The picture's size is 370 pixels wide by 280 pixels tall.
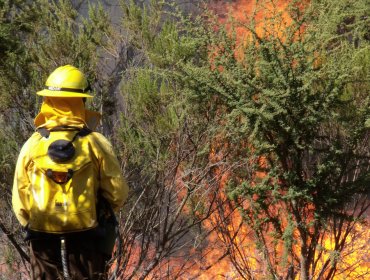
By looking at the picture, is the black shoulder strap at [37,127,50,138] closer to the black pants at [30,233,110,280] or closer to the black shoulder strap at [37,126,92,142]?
the black shoulder strap at [37,126,92,142]

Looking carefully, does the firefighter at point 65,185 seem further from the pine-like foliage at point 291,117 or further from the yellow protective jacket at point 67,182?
the pine-like foliage at point 291,117

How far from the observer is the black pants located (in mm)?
2389

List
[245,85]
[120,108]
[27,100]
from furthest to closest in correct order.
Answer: [120,108] → [27,100] → [245,85]

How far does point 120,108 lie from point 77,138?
8.91 meters

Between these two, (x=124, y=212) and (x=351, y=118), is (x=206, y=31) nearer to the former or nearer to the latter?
(x=351, y=118)

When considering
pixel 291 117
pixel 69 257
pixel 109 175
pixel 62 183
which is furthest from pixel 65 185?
pixel 291 117

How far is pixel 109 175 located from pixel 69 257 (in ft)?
1.35

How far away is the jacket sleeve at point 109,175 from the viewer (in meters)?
2.35

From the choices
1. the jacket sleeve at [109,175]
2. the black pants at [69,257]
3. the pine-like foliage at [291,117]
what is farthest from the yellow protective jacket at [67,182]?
the pine-like foliage at [291,117]

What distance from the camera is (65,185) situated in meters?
2.24

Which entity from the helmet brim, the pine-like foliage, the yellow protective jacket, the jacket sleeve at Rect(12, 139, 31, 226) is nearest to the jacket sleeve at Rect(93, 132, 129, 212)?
the yellow protective jacket

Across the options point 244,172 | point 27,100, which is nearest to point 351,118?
point 244,172

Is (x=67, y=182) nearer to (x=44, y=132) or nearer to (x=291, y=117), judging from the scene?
(x=44, y=132)

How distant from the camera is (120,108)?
11.2m
